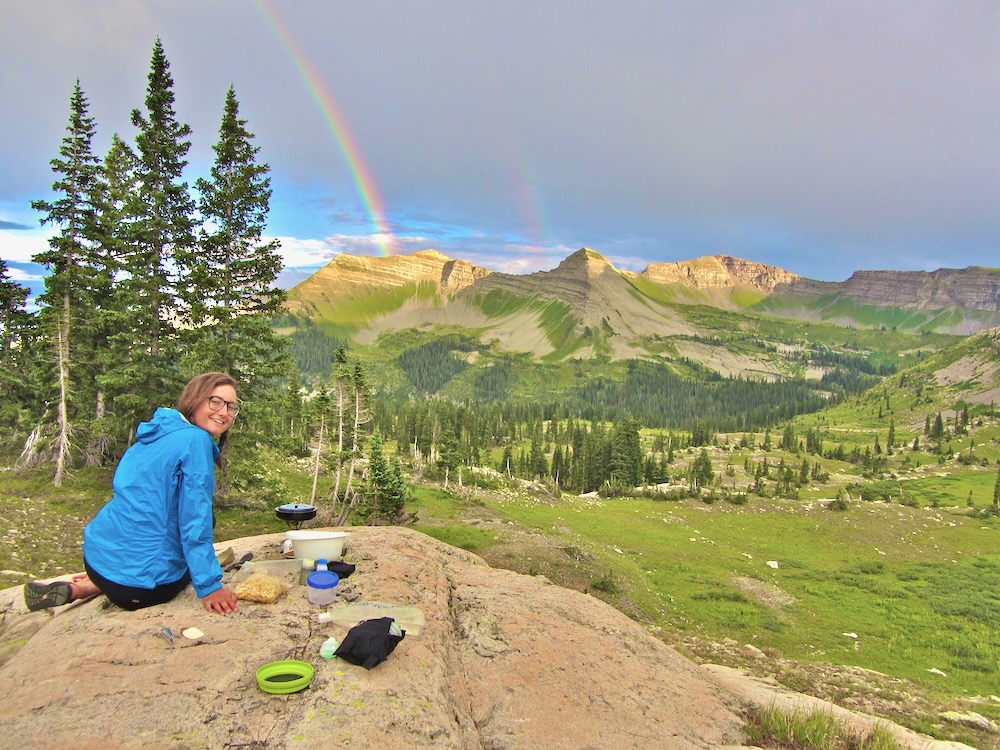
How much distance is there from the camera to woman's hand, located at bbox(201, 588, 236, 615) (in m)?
7.22

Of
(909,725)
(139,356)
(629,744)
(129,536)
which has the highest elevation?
(139,356)

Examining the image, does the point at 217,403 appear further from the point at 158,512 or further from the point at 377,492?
the point at 377,492

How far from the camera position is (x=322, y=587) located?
8633 mm

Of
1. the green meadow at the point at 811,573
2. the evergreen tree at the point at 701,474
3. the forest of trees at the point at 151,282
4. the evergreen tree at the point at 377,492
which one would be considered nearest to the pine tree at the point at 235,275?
the forest of trees at the point at 151,282

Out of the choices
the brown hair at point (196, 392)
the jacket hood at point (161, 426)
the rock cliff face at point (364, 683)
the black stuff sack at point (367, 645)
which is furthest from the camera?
the brown hair at point (196, 392)

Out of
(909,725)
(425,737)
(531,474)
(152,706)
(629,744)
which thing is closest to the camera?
(152,706)

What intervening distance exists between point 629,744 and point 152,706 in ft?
18.2

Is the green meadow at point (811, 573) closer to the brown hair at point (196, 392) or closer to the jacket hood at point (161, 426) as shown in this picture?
the brown hair at point (196, 392)

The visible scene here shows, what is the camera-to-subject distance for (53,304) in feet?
93.0

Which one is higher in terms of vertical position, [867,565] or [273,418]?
[273,418]

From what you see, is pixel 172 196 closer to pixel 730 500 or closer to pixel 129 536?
pixel 129 536

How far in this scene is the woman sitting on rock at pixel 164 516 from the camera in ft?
22.5

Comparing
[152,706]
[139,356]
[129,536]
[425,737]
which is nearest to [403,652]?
[425,737]

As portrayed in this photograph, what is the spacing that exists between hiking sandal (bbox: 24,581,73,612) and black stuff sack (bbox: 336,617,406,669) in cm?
469
